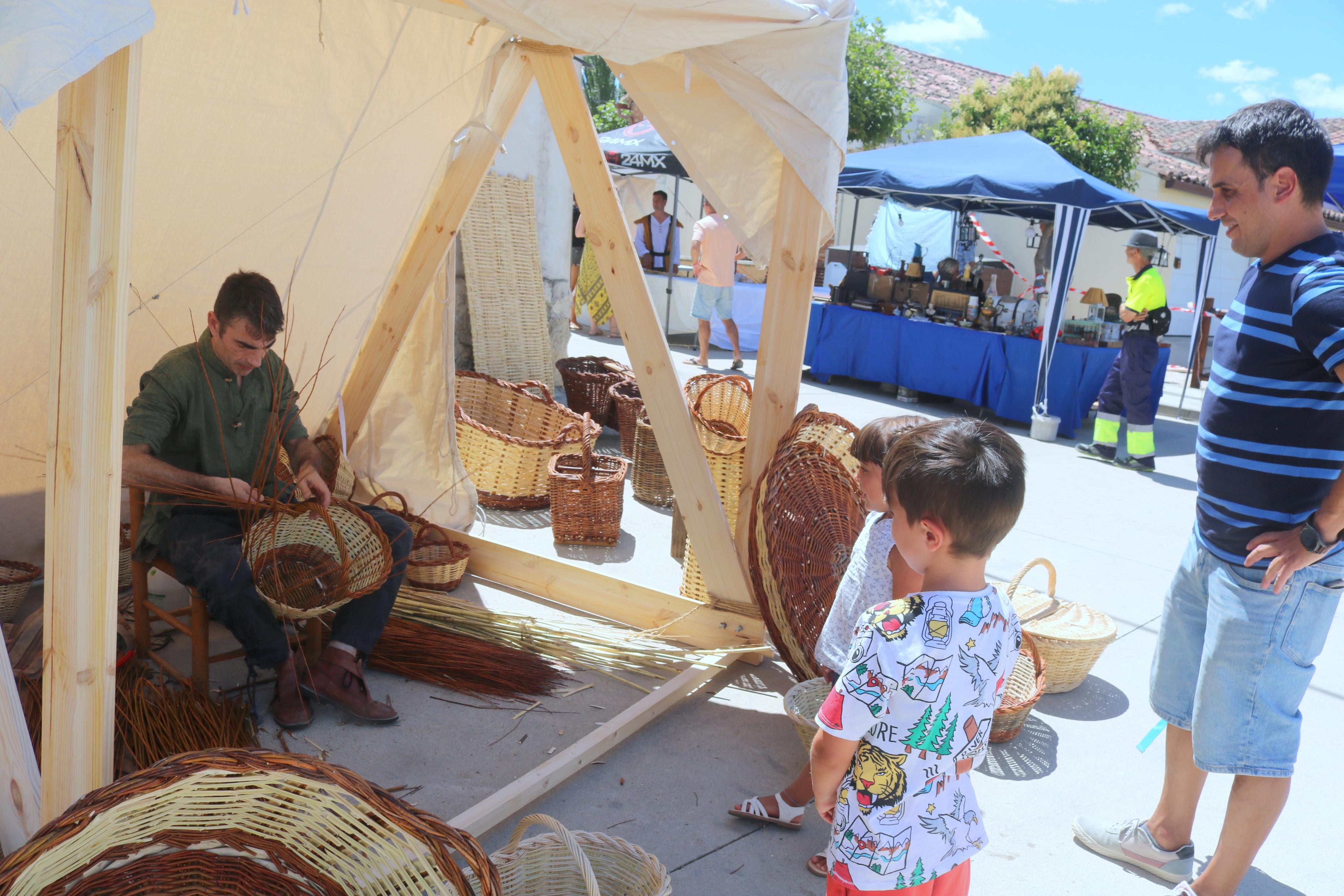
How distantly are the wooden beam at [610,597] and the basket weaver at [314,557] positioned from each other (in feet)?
2.89

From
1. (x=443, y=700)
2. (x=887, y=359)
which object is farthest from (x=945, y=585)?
(x=887, y=359)

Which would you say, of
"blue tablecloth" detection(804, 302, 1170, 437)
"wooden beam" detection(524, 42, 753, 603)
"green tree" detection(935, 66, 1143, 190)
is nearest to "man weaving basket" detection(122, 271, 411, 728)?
"wooden beam" detection(524, 42, 753, 603)

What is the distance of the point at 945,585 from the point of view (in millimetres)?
1491

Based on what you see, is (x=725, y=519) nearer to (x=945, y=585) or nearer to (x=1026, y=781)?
(x=1026, y=781)

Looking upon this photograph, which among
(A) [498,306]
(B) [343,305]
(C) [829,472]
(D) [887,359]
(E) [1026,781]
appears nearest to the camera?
(E) [1026,781]

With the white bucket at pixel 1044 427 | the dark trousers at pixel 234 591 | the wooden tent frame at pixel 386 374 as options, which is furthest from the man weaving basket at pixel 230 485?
the white bucket at pixel 1044 427

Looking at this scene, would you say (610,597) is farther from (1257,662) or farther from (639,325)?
(1257,662)

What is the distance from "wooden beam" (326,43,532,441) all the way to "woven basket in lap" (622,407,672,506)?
5.17 feet

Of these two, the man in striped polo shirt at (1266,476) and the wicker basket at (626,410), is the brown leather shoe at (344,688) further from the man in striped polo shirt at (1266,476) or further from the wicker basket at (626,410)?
the wicker basket at (626,410)

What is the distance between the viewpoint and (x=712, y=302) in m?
9.84

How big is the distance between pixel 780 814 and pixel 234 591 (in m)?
1.64

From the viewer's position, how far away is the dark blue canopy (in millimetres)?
8125

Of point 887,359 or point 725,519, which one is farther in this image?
point 887,359

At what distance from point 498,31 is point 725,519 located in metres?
2.01
